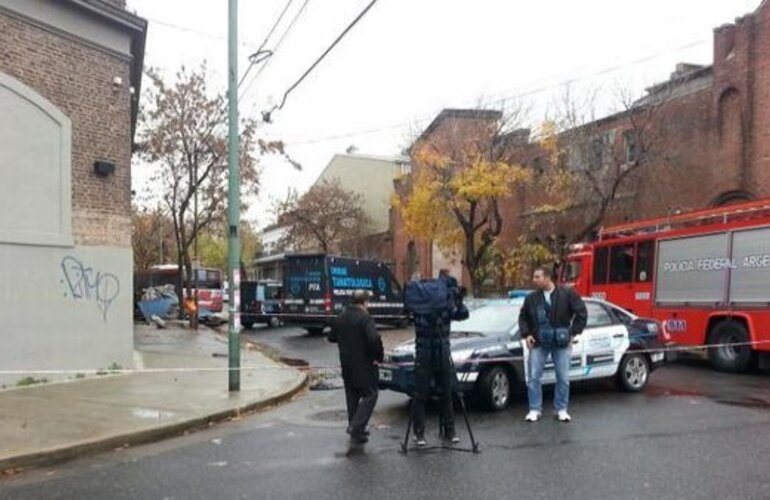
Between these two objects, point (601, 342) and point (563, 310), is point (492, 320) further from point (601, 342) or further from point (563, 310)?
point (563, 310)

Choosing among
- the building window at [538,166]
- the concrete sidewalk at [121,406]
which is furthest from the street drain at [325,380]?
the building window at [538,166]

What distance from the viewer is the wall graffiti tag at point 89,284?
1349cm

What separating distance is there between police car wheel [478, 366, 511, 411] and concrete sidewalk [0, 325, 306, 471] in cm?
314

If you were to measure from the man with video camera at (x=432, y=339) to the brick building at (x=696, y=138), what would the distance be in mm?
19810

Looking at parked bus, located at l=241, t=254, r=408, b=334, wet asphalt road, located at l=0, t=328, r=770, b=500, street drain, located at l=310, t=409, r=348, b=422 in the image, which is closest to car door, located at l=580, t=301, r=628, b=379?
wet asphalt road, located at l=0, t=328, r=770, b=500

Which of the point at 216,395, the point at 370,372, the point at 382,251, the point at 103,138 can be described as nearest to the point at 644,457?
the point at 370,372

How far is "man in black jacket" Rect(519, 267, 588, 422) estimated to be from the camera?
30.4 feet

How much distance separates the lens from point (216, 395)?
1178 centimetres

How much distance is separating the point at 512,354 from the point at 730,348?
6454mm

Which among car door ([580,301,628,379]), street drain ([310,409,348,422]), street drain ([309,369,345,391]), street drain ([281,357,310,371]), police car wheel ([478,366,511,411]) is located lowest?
street drain ([281,357,310,371])

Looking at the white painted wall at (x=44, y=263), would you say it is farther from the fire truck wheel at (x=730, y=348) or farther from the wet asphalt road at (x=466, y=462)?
the fire truck wheel at (x=730, y=348)

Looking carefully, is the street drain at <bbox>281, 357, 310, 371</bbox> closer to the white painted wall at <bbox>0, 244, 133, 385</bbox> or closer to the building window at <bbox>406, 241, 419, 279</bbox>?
the white painted wall at <bbox>0, 244, 133, 385</bbox>

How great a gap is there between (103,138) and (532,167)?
70.0ft

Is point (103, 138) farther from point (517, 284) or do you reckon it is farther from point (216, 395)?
point (517, 284)
